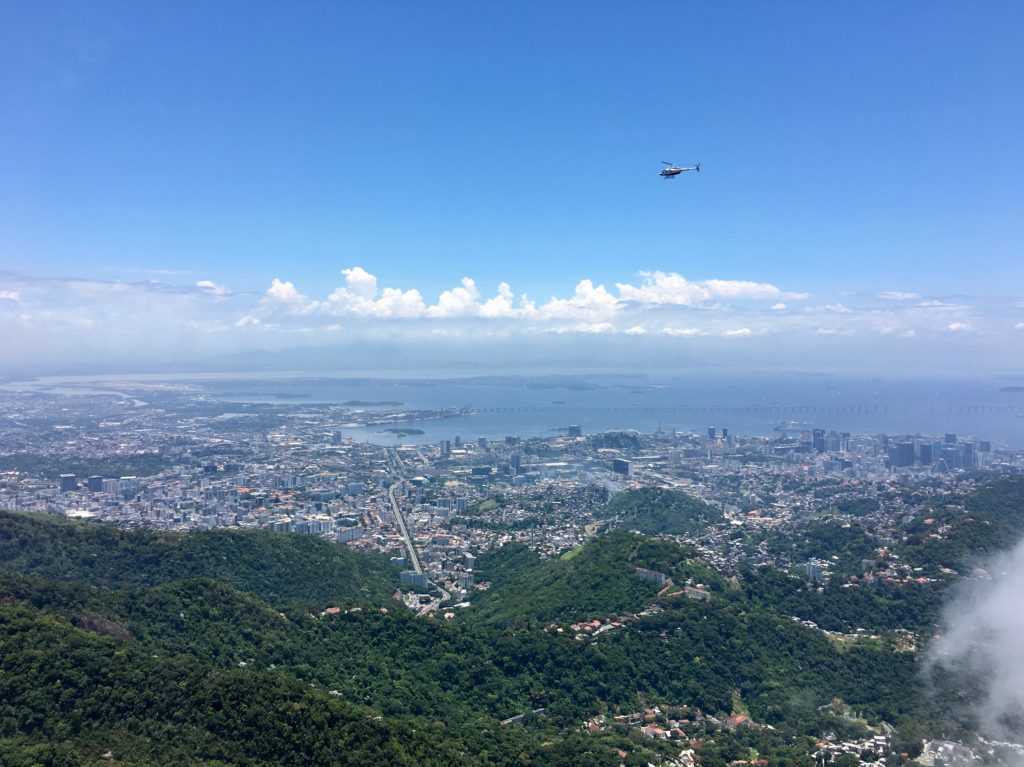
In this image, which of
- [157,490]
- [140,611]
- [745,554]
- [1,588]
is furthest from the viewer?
[157,490]

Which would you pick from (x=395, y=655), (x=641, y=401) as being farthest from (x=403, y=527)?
(x=641, y=401)

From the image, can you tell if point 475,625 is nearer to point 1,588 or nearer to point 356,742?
point 356,742

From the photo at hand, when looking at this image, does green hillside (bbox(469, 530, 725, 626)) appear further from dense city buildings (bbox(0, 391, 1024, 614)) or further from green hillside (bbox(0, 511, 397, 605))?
green hillside (bbox(0, 511, 397, 605))

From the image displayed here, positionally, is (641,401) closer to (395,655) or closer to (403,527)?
(403,527)

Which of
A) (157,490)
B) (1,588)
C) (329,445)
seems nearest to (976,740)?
(1,588)

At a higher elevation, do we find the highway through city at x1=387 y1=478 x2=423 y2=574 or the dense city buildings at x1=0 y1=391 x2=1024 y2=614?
the dense city buildings at x1=0 y1=391 x2=1024 y2=614

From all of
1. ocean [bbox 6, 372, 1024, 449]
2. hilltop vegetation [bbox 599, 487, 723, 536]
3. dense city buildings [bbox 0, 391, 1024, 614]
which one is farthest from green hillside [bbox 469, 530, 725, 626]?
ocean [bbox 6, 372, 1024, 449]

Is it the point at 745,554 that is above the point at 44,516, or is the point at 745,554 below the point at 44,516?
below
